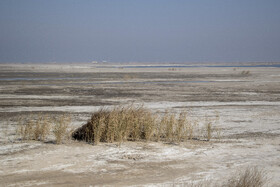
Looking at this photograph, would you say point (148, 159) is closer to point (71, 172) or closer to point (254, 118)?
point (71, 172)

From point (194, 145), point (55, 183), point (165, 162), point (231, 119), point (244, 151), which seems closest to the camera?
point (55, 183)

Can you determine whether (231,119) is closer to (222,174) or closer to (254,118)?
(254,118)

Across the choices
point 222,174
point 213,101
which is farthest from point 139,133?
point 213,101

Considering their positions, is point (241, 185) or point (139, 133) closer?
point (241, 185)

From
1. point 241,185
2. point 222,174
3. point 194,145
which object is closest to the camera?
point 241,185

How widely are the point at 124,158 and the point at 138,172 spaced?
3.59ft

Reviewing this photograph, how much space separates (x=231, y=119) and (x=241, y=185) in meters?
9.23

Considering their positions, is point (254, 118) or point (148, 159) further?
point (254, 118)

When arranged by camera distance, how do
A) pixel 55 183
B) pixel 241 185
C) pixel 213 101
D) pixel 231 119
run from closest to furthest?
pixel 241 185, pixel 55 183, pixel 231 119, pixel 213 101

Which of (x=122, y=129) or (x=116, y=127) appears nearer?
(x=116, y=127)

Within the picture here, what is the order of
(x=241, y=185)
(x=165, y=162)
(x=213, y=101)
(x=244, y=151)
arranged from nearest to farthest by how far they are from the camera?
(x=241, y=185) < (x=165, y=162) < (x=244, y=151) < (x=213, y=101)

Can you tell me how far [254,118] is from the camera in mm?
14789

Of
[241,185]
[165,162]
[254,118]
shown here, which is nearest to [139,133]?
[165,162]

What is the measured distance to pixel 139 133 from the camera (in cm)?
1043
